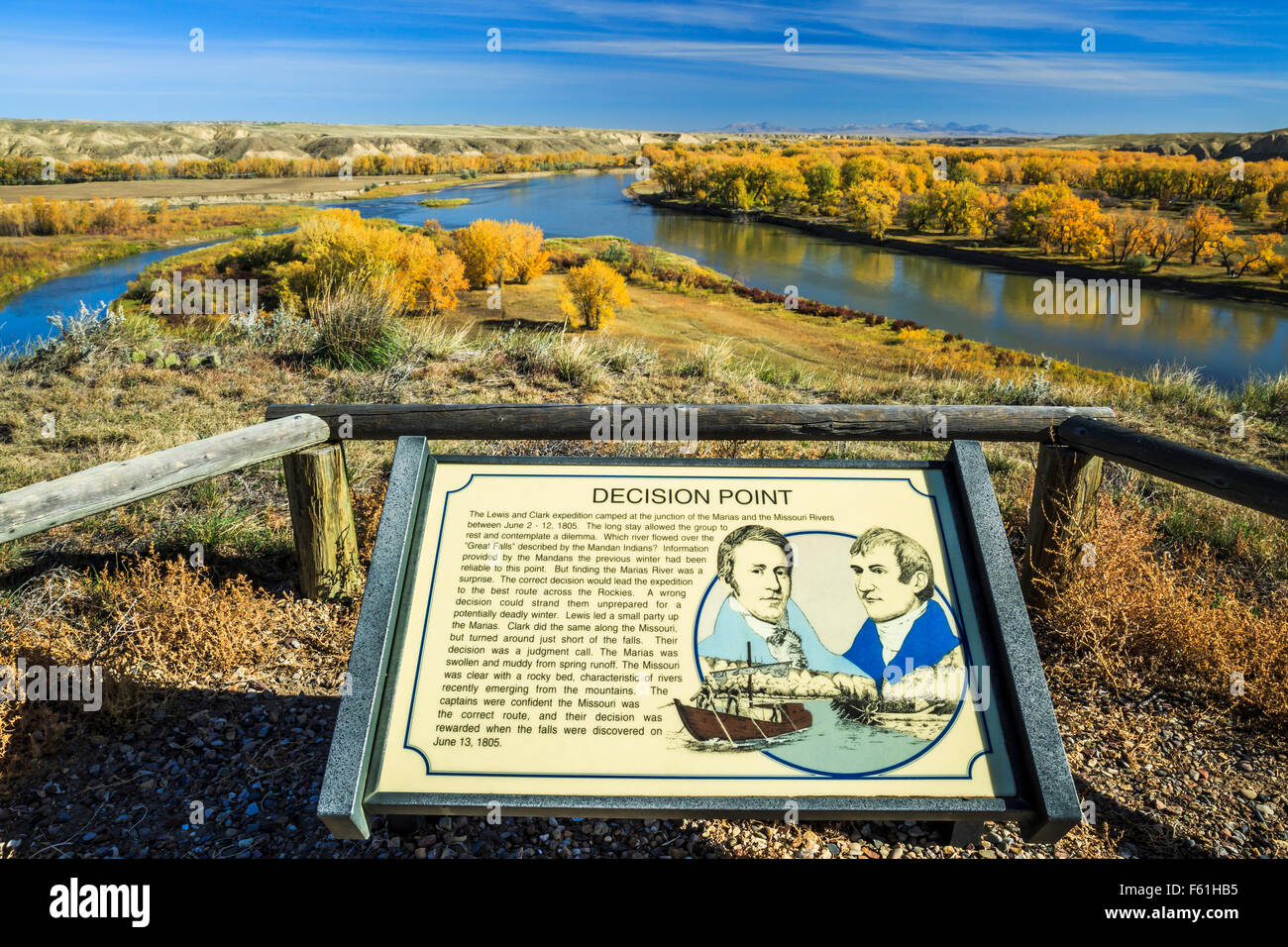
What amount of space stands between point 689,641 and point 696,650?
0.03 m

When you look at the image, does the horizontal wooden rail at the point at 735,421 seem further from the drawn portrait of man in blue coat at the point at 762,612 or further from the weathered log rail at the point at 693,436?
the drawn portrait of man in blue coat at the point at 762,612

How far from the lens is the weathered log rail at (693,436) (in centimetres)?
307

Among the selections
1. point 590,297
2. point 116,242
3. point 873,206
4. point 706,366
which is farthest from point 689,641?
point 873,206

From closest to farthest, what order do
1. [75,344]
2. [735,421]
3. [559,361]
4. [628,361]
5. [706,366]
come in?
[735,421] → [75,344] → [559,361] → [706,366] → [628,361]

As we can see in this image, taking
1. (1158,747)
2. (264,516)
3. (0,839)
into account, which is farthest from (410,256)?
(1158,747)

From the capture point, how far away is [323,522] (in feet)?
12.4

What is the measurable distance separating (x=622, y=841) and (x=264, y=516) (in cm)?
368

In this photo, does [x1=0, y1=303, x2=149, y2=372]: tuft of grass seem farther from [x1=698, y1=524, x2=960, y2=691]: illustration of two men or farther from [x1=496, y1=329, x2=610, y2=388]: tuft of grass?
[x1=698, y1=524, x2=960, y2=691]: illustration of two men

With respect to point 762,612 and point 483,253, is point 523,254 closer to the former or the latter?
point 483,253

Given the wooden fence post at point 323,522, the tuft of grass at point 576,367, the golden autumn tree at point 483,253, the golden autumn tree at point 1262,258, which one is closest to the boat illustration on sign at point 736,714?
the wooden fence post at point 323,522

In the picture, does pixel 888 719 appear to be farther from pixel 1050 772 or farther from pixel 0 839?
pixel 0 839

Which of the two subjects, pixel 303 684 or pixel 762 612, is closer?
pixel 762 612

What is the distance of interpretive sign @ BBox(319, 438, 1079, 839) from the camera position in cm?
195
